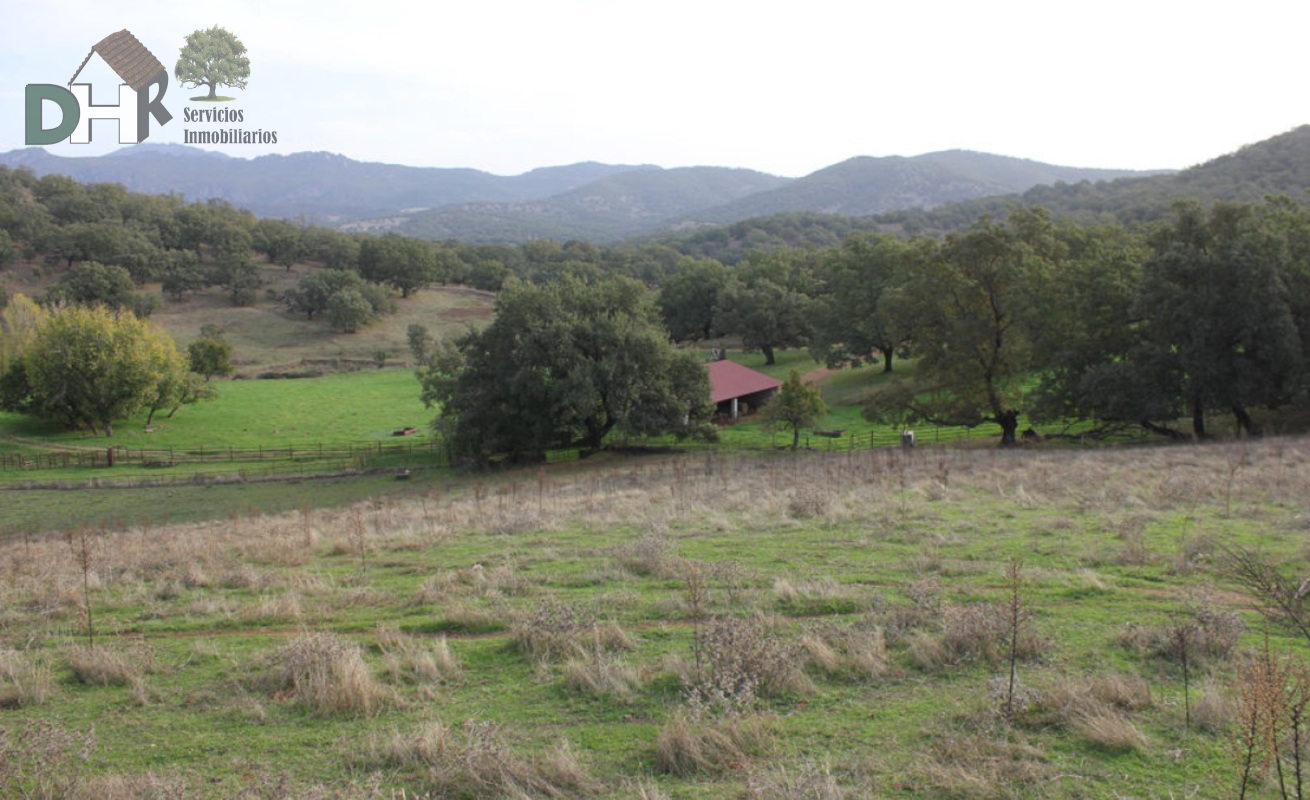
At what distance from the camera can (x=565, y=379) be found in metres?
33.4

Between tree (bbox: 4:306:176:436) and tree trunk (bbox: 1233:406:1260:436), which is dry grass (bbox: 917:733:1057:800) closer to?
tree trunk (bbox: 1233:406:1260:436)

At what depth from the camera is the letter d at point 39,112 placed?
194 feet

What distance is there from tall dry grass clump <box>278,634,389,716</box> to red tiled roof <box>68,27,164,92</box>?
76081mm

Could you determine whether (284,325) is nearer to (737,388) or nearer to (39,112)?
(39,112)

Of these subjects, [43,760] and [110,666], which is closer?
[43,760]

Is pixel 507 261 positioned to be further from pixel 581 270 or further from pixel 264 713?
pixel 264 713

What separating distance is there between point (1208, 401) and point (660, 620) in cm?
2715

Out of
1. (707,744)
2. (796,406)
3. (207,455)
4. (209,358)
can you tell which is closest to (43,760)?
(707,744)

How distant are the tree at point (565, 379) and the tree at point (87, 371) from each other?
21877 millimetres

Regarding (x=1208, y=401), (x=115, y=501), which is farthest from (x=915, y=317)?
(x=115, y=501)

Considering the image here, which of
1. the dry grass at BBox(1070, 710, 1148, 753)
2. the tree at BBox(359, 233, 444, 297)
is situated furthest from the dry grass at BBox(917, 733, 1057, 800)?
the tree at BBox(359, 233, 444, 297)

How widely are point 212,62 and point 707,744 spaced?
276 feet

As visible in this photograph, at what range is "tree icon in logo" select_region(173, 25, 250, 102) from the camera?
70375 mm

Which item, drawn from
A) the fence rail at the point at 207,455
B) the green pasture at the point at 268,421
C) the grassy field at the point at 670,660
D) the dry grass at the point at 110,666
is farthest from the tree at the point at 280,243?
the dry grass at the point at 110,666
